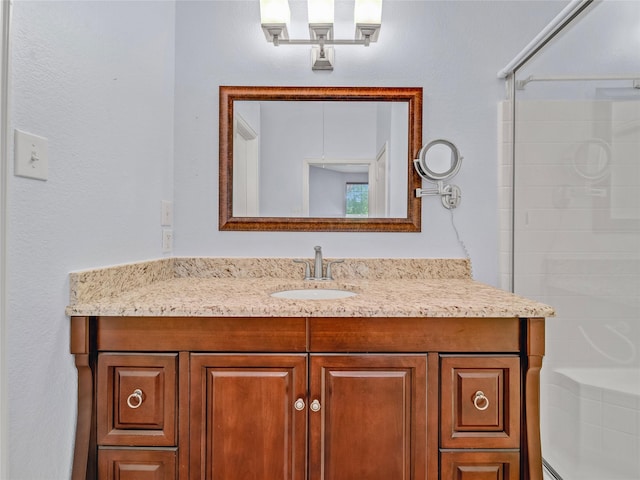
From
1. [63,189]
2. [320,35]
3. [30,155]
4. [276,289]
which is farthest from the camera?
[320,35]

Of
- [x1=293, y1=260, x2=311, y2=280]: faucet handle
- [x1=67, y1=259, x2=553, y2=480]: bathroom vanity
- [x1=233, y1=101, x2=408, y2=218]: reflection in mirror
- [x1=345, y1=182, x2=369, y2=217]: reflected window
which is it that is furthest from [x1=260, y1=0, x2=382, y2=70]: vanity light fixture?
[x1=67, y1=259, x2=553, y2=480]: bathroom vanity

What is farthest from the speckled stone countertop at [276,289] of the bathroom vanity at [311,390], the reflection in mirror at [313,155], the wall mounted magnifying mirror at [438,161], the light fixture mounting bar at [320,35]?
the light fixture mounting bar at [320,35]

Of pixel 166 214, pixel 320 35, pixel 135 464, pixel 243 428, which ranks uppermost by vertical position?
pixel 320 35

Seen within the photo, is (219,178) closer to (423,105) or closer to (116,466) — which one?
(423,105)

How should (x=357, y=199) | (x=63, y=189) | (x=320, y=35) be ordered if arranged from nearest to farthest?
(x=63, y=189)
(x=320, y=35)
(x=357, y=199)

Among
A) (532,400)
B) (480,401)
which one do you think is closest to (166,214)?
(480,401)

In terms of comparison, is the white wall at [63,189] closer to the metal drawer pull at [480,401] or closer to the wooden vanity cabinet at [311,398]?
the wooden vanity cabinet at [311,398]

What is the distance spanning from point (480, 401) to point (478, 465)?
0.18 metres

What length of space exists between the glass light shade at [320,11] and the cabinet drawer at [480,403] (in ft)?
4.43

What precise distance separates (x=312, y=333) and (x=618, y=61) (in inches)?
57.4

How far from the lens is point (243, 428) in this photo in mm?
1101

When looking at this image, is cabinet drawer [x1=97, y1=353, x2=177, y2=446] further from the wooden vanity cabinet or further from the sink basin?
the sink basin

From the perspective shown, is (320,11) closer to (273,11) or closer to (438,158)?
(273,11)

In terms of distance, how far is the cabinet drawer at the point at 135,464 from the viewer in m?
1.10
